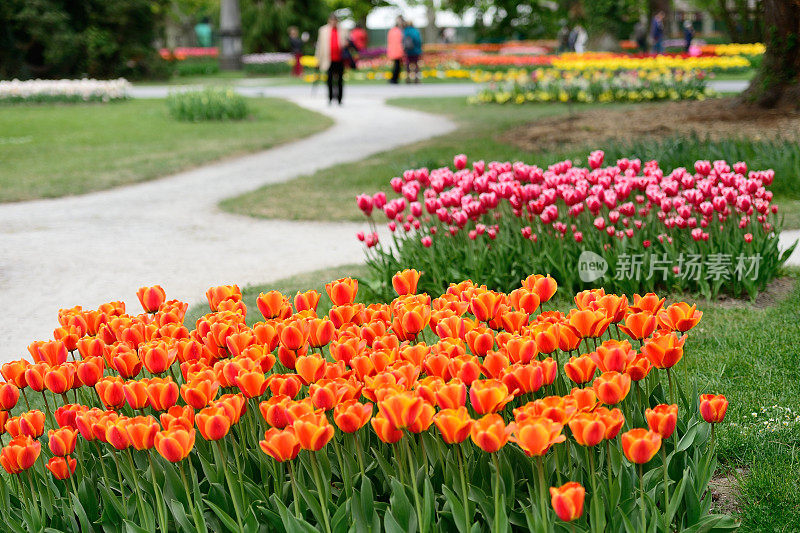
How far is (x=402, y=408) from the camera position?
2.09 meters

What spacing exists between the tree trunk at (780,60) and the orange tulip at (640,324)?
975 centimetres

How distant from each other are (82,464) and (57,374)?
266mm

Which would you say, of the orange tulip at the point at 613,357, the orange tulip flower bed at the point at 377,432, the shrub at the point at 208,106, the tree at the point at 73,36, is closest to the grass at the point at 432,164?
the shrub at the point at 208,106

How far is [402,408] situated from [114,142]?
14.6 m

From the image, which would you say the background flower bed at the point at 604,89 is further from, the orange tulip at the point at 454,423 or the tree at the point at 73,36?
the orange tulip at the point at 454,423

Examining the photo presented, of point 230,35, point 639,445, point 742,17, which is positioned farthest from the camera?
point 230,35

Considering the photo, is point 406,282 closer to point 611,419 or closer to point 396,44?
point 611,419

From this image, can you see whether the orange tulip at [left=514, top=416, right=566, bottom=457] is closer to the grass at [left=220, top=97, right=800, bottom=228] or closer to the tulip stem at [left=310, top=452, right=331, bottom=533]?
the tulip stem at [left=310, top=452, right=331, bottom=533]

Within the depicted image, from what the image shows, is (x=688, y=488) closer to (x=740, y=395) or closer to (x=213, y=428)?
(x=213, y=428)

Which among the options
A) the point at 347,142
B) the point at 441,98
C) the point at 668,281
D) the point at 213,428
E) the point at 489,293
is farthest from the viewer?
the point at 441,98

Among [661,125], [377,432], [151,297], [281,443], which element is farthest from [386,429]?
[661,125]

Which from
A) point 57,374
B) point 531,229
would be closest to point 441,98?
point 531,229

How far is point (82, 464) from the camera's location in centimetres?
258

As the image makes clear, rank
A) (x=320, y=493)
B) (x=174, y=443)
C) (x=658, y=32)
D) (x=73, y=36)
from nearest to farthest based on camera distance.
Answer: (x=174, y=443), (x=320, y=493), (x=73, y=36), (x=658, y=32)
